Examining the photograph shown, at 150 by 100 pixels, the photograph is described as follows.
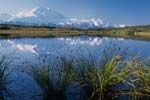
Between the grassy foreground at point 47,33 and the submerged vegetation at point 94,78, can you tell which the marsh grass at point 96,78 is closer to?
the submerged vegetation at point 94,78

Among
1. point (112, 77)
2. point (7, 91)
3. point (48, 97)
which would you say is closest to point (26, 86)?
point (7, 91)

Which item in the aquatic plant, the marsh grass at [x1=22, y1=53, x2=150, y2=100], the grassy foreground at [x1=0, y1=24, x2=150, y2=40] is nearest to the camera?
the marsh grass at [x1=22, y1=53, x2=150, y2=100]

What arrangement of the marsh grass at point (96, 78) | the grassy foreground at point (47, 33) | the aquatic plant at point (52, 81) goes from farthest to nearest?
the grassy foreground at point (47, 33), the aquatic plant at point (52, 81), the marsh grass at point (96, 78)

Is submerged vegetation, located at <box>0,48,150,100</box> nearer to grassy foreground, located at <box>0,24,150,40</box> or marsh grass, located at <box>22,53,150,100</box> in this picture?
marsh grass, located at <box>22,53,150,100</box>

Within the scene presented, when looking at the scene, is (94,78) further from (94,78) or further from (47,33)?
(47,33)

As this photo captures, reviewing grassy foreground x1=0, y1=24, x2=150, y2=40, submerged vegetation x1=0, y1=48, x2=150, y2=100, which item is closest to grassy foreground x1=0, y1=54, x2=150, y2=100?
submerged vegetation x1=0, y1=48, x2=150, y2=100

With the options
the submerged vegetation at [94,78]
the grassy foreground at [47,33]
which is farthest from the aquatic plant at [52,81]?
the grassy foreground at [47,33]

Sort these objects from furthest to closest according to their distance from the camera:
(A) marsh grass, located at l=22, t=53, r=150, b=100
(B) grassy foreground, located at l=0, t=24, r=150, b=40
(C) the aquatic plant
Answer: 1. (B) grassy foreground, located at l=0, t=24, r=150, b=40
2. (C) the aquatic plant
3. (A) marsh grass, located at l=22, t=53, r=150, b=100

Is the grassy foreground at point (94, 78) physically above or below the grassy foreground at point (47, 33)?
above

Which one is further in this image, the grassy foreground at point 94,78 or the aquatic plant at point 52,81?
the aquatic plant at point 52,81

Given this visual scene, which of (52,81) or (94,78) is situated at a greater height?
(94,78)

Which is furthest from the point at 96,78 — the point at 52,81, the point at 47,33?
the point at 47,33

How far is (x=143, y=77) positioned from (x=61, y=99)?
76.7 inches

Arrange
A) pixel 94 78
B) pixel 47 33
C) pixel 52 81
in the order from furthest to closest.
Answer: pixel 47 33 < pixel 52 81 < pixel 94 78
